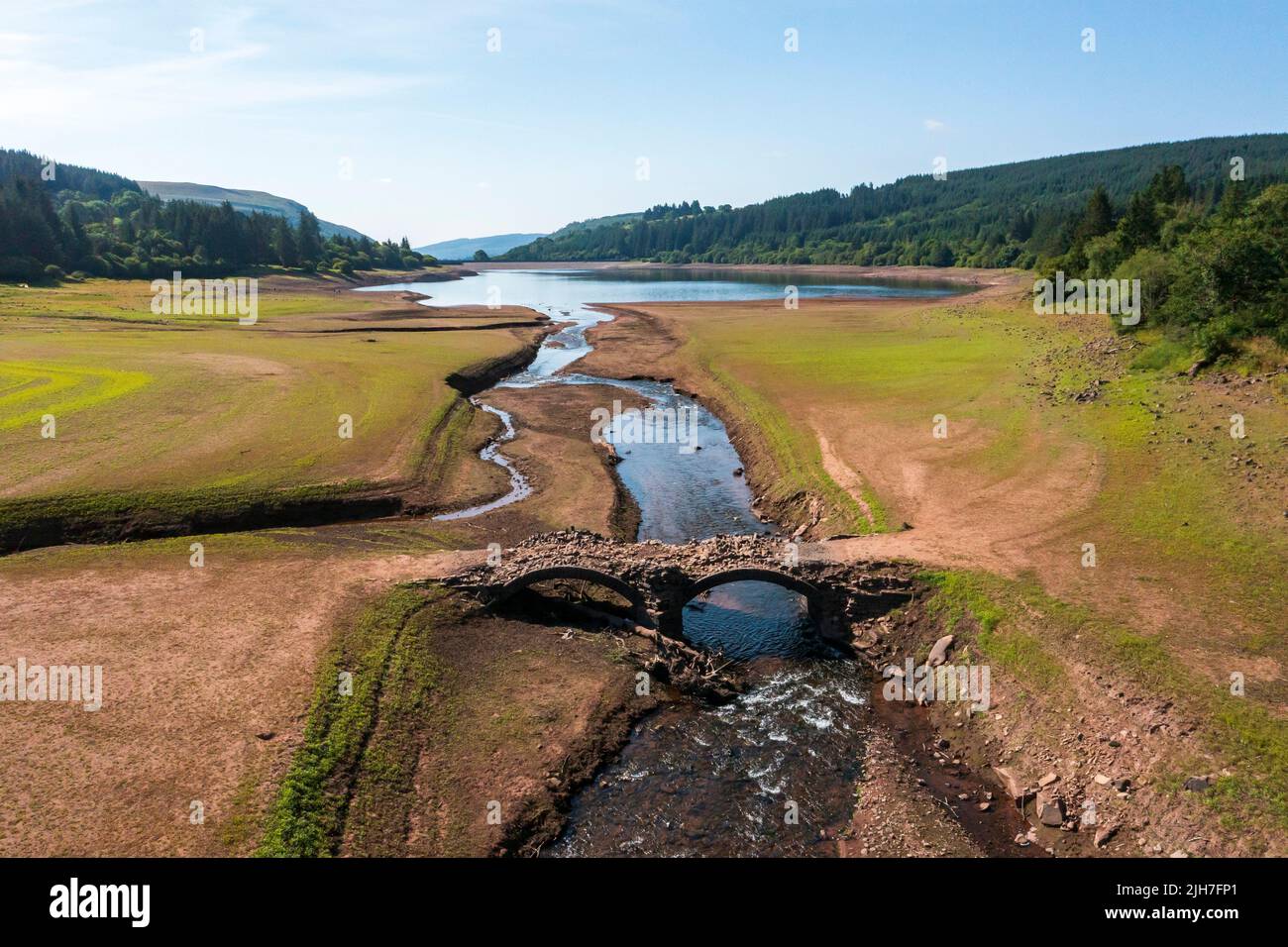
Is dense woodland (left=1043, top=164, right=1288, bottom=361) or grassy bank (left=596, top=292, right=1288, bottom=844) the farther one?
dense woodland (left=1043, top=164, right=1288, bottom=361)

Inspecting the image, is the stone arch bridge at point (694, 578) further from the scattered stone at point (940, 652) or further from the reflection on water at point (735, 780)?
the reflection on water at point (735, 780)

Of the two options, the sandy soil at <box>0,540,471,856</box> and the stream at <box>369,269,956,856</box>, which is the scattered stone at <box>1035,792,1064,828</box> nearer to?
the stream at <box>369,269,956,856</box>

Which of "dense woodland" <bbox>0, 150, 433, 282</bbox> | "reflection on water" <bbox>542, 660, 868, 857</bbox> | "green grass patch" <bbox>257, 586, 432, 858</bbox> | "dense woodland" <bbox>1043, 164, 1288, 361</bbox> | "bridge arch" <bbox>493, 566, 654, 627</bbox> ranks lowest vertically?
"reflection on water" <bbox>542, 660, 868, 857</bbox>

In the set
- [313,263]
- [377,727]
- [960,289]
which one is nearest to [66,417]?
[377,727]

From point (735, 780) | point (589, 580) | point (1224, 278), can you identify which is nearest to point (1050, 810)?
point (735, 780)

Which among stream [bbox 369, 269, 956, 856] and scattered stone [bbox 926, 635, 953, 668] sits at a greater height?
scattered stone [bbox 926, 635, 953, 668]

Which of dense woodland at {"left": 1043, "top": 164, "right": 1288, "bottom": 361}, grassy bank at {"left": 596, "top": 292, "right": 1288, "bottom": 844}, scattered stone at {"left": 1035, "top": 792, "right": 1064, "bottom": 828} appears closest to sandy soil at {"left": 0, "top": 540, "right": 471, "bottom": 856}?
scattered stone at {"left": 1035, "top": 792, "right": 1064, "bottom": 828}
